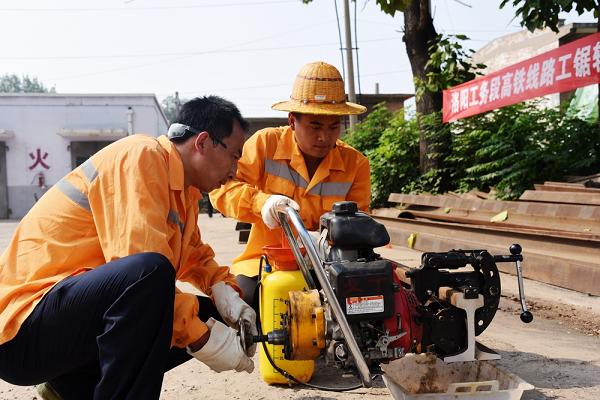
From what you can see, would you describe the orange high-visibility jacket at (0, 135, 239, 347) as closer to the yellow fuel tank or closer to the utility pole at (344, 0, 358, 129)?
the yellow fuel tank

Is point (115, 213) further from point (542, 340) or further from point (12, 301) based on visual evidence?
point (542, 340)

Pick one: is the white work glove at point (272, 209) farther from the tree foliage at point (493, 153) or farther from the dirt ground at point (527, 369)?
the tree foliage at point (493, 153)

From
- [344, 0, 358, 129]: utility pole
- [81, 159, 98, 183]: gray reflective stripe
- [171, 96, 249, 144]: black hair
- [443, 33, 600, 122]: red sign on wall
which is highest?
[344, 0, 358, 129]: utility pole

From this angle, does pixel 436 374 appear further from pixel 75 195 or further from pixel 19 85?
pixel 19 85

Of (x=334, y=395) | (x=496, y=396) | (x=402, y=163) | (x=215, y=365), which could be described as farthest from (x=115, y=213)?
(x=402, y=163)

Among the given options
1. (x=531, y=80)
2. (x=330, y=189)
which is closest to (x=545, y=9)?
(x=531, y=80)

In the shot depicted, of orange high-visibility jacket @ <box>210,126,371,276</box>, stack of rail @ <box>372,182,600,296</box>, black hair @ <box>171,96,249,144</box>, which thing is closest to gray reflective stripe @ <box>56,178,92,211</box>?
black hair @ <box>171,96,249,144</box>

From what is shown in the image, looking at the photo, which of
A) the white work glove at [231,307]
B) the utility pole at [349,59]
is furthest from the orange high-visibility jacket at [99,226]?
the utility pole at [349,59]

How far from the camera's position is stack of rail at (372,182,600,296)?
4.93 m

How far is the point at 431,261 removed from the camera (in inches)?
86.4

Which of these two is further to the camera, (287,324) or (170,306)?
(287,324)

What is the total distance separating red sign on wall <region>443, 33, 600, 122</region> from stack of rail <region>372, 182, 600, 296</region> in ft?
3.88

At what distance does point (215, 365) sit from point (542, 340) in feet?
7.53

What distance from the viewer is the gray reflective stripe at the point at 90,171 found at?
1.99m
